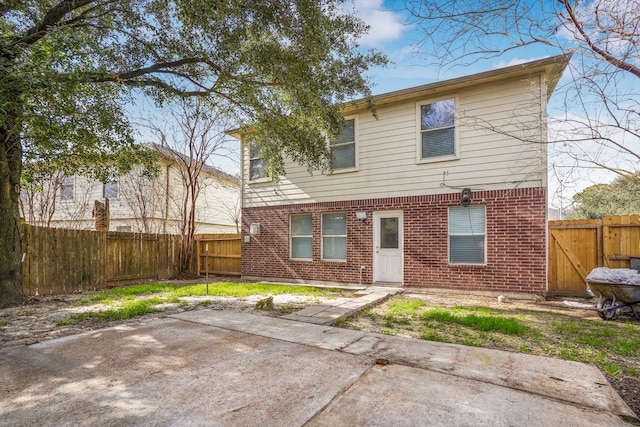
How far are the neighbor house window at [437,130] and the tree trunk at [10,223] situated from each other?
858 cm

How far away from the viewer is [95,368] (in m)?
3.16

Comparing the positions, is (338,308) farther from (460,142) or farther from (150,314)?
(460,142)

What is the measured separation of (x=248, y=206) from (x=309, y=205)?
238 cm

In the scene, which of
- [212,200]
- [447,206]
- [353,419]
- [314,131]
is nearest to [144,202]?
[212,200]

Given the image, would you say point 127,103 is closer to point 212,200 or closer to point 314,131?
point 314,131

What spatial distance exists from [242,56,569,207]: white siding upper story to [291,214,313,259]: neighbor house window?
1.96 feet

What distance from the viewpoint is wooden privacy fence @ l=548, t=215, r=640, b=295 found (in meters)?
6.75

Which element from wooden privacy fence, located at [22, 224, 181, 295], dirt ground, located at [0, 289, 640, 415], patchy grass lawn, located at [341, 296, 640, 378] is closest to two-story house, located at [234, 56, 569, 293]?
dirt ground, located at [0, 289, 640, 415]

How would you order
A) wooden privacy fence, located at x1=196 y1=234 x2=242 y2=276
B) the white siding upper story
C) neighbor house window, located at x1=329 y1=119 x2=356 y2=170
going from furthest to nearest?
wooden privacy fence, located at x1=196 y1=234 x2=242 y2=276 → neighbor house window, located at x1=329 y1=119 x2=356 y2=170 → the white siding upper story

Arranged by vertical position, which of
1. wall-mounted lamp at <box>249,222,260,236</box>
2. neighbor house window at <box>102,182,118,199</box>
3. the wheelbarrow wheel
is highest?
neighbor house window at <box>102,182,118,199</box>

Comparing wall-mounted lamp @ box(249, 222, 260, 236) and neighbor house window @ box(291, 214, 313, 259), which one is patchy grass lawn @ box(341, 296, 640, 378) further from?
wall-mounted lamp @ box(249, 222, 260, 236)

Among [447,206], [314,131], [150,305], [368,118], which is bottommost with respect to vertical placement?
[150,305]

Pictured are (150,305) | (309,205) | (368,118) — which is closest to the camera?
(150,305)

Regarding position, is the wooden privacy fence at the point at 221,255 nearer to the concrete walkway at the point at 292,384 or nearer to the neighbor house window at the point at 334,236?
the neighbor house window at the point at 334,236
